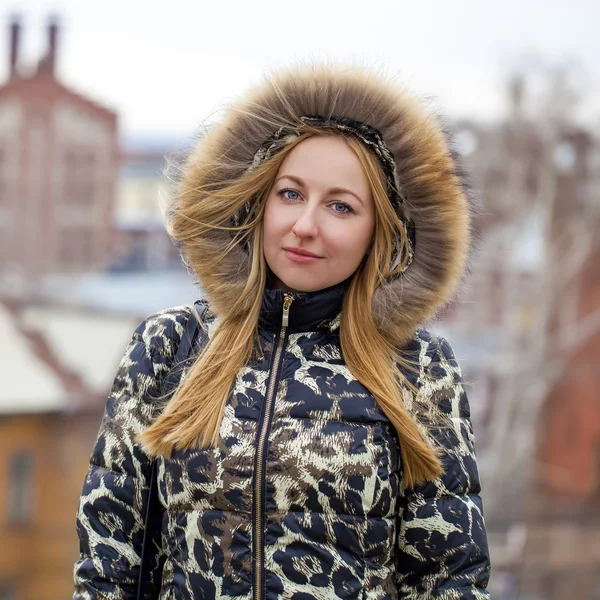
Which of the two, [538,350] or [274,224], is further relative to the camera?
[538,350]

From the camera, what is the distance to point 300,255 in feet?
5.26

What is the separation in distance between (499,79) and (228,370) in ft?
52.6

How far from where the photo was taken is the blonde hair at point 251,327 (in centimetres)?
154

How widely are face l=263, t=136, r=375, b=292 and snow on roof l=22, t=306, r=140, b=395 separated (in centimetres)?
1365

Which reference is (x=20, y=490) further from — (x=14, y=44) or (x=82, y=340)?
(x=14, y=44)

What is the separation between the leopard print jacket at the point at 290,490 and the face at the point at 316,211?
6 centimetres

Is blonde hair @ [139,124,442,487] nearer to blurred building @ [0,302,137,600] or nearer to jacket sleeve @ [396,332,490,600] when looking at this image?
jacket sleeve @ [396,332,490,600]

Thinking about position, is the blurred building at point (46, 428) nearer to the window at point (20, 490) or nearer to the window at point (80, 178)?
the window at point (20, 490)

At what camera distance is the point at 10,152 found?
1555cm

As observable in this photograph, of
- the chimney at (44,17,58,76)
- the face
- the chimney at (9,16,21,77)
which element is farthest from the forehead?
the chimney at (44,17,58,76)

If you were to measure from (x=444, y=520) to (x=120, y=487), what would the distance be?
54cm

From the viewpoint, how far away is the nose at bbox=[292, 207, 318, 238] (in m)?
1.57

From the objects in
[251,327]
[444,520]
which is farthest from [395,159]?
[444,520]

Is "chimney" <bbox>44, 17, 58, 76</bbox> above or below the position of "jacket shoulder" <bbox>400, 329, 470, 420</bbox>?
above
